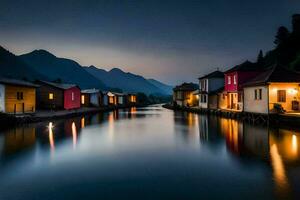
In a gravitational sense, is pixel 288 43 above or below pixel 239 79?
above

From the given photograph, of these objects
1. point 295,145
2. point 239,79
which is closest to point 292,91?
point 239,79

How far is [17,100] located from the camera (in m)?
33.6

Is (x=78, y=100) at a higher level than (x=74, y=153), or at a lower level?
higher

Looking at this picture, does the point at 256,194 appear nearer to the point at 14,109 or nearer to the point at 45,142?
the point at 45,142

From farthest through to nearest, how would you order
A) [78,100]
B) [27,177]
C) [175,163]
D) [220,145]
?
[78,100]
[220,145]
[175,163]
[27,177]

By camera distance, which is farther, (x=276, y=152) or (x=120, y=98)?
(x=120, y=98)

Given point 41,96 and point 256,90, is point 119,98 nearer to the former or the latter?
point 41,96

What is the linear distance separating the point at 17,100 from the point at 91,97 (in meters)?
36.6

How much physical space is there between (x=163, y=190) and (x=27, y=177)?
5.49 meters

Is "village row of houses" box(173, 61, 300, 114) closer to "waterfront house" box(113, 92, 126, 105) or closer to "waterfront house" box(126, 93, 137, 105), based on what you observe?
"waterfront house" box(113, 92, 126, 105)

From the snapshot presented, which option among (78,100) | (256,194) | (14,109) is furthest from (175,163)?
(78,100)

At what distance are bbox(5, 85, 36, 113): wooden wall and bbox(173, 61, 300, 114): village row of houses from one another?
94.2 ft

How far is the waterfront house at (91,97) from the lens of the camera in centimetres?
6615

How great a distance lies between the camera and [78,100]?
55969 millimetres
